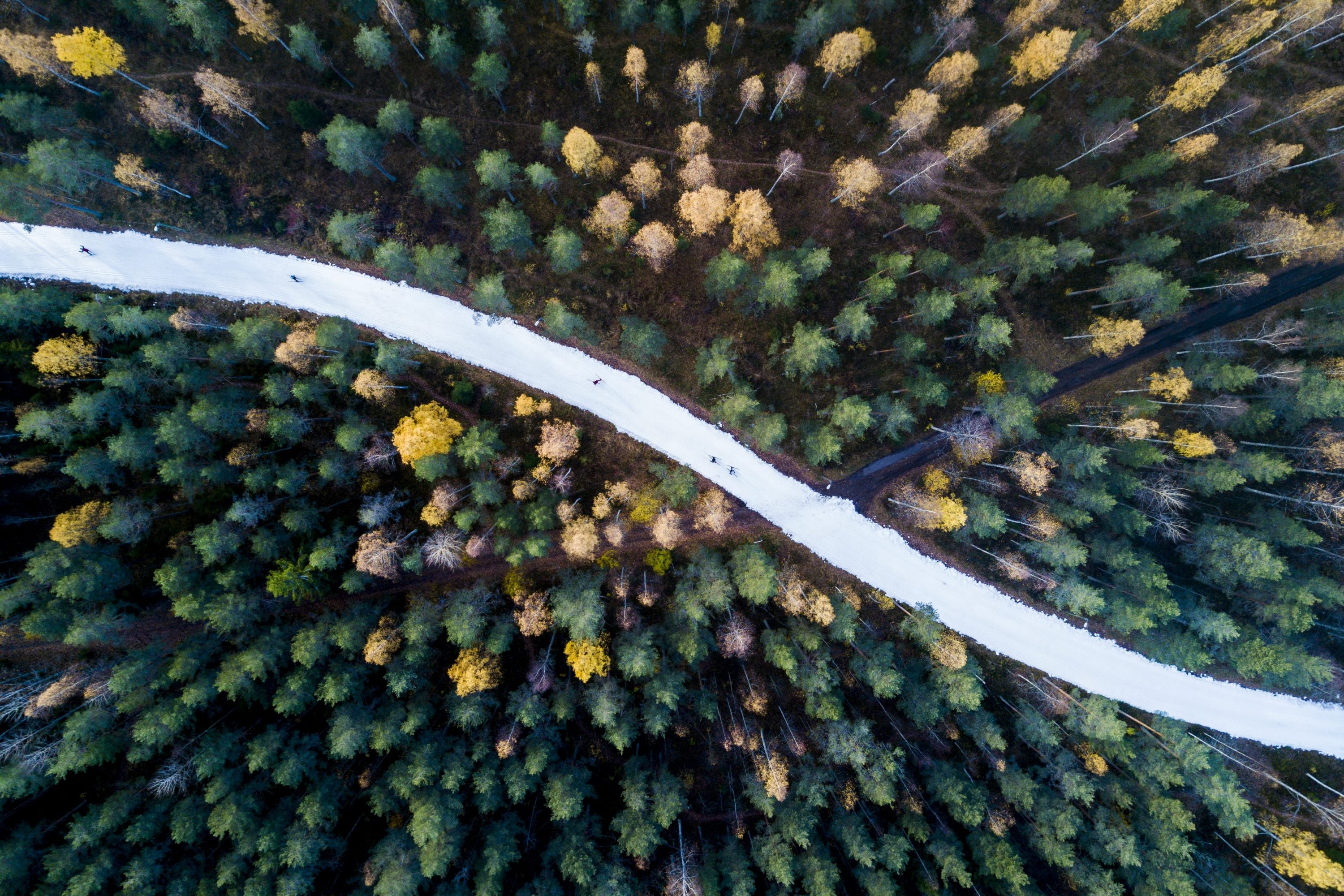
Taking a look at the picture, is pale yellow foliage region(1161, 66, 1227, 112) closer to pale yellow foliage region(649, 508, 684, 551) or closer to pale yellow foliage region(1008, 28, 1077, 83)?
pale yellow foliage region(1008, 28, 1077, 83)

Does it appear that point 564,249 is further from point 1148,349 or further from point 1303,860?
point 1303,860

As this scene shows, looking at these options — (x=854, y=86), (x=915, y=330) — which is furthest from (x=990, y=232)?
(x=854, y=86)

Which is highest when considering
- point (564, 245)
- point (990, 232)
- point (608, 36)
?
point (608, 36)

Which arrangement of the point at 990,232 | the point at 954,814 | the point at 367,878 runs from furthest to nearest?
the point at 990,232 < the point at 954,814 < the point at 367,878

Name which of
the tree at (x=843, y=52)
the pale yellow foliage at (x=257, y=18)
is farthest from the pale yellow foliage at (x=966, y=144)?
the pale yellow foliage at (x=257, y=18)

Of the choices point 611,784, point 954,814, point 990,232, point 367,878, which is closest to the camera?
point 367,878

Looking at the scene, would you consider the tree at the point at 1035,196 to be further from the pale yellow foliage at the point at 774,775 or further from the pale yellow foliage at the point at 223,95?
the pale yellow foliage at the point at 223,95

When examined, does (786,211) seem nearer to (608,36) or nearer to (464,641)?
(608,36)
